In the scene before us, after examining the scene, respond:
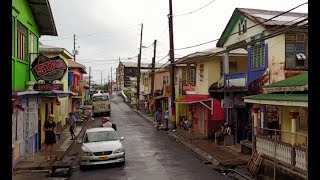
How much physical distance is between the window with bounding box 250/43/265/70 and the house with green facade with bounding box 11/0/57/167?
34.9 ft

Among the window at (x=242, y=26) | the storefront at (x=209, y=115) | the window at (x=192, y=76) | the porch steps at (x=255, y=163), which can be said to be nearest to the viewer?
the porch steps at (x=255, y=163)

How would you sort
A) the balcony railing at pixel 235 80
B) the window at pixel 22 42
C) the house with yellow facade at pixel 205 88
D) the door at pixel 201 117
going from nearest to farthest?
the window at pixel 22 42 → the balcony railing at pixel 235 80 → the house with yellow facade at pixel 205 88 → the door at pixel 201 117

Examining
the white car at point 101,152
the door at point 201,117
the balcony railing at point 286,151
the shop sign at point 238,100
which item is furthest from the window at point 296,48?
the door at point 201,117

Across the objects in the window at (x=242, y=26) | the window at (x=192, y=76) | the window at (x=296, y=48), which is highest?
the window at (x=242, y=26)

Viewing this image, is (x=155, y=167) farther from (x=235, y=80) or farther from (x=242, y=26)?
(x=242, y=26)

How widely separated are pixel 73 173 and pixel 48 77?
4.92m

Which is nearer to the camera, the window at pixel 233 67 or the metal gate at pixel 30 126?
the metal gate at pixel 30 126

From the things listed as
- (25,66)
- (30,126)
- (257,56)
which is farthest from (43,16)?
(257,56)

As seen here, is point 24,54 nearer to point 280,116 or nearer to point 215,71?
point 280,116

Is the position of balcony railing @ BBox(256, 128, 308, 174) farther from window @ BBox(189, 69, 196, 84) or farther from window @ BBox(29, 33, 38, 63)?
window @ BBox(189, 69, 196, 84)

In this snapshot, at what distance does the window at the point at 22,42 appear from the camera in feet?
56.3

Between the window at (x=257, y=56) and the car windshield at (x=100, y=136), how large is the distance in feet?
26.5

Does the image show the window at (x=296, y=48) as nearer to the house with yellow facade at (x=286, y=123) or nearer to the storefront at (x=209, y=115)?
the house with yellow facade at (x=286, y=123)
